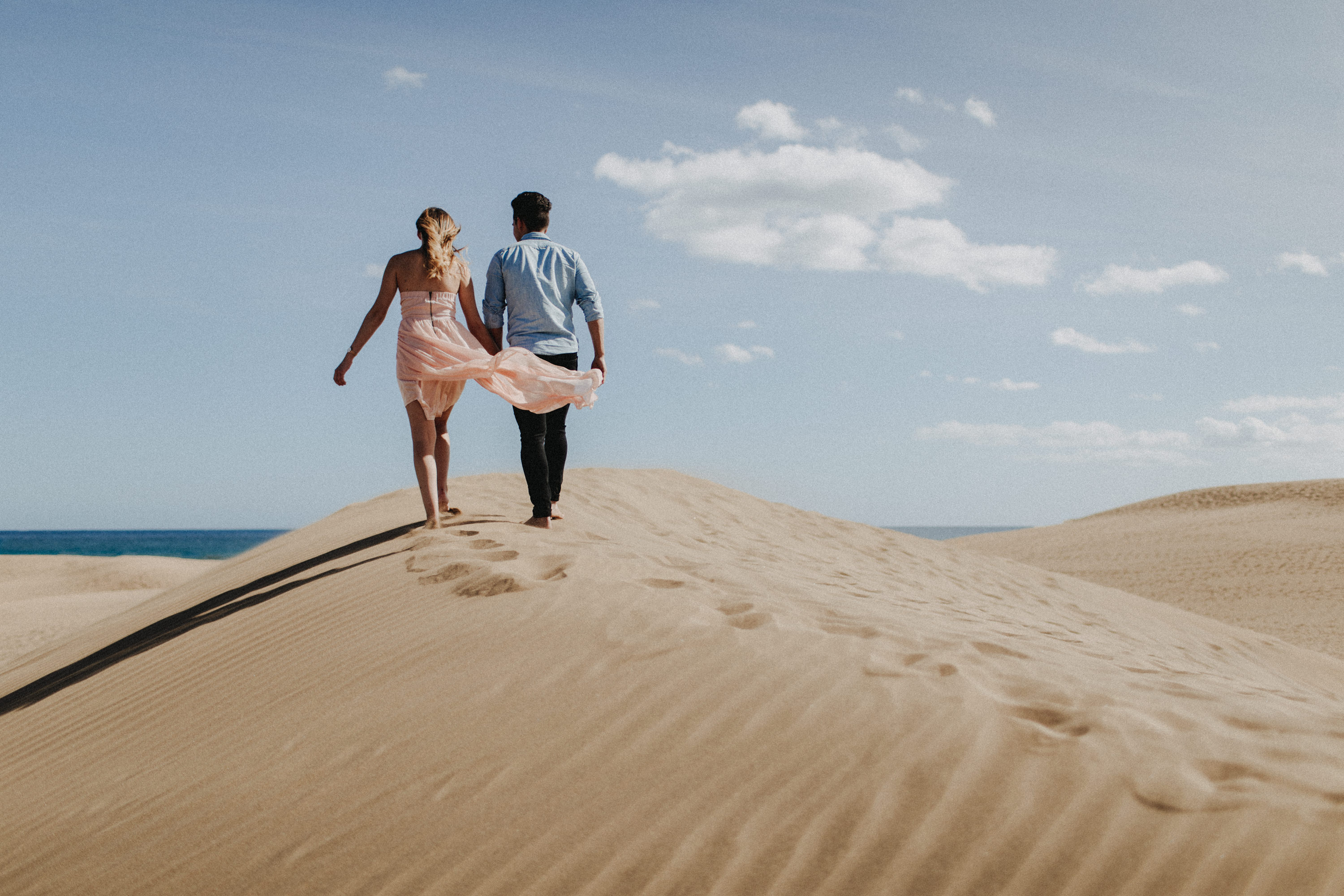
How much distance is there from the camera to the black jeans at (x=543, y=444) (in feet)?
18.4

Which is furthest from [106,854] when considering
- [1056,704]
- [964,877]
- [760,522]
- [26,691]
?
[760,522]

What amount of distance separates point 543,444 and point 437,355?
2.87ft

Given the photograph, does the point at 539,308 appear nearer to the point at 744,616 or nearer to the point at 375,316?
the point at 375,316

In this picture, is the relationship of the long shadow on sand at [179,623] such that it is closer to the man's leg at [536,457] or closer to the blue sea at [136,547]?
the man's leg at [536,457]

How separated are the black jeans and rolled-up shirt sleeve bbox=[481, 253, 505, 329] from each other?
45cm

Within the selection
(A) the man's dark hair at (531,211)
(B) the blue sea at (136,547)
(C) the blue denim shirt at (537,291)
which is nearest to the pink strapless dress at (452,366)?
(C) the blue denim shirt at (537,291)

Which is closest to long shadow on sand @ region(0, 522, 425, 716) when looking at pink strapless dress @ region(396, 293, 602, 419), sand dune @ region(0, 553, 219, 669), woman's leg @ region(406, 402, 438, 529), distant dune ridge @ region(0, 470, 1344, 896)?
distant dune ridge @ region(0, 470, 1344, 896)

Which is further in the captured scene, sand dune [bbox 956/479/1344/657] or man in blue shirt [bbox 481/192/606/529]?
sand dune [bbox 956/479/1344/657]

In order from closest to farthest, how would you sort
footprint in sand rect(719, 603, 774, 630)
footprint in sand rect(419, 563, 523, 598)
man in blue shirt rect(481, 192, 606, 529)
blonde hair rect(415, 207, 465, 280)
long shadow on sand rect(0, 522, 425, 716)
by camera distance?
footprint in sand rect(719, 603, 774, 630)
footprint in sand rect(419, 563, 523, 598)
long shadow on sand rect(0, 522, 425, 716)
blonde hair rect(415, 207, 465, 280)
man in blue shirt rect(481, 192, 606, 529)

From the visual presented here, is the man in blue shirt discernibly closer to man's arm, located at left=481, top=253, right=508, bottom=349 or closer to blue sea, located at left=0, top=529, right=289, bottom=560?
man's arm, located at left=481, top=253, right=508, bottom=349

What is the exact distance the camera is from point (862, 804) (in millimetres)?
2166

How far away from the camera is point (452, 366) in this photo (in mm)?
5348

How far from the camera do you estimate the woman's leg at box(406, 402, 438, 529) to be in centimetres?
552

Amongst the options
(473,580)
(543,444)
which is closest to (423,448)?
(543,444)
